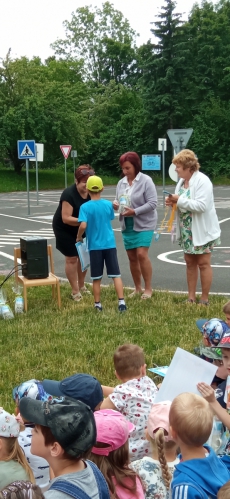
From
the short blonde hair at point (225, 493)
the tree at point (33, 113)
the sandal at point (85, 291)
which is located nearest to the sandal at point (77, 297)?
the sandal at point (85, 291)

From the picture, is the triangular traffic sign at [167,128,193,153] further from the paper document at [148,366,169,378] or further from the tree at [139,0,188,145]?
the tree at [139,0,188,145]

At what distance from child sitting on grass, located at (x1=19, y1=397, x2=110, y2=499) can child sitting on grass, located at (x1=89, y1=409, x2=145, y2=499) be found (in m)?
0.36

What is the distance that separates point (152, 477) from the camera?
9.18 ft

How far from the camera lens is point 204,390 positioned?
9.97ft

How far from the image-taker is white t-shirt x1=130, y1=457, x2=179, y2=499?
2.78 m

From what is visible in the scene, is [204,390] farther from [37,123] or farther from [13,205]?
[37,123]

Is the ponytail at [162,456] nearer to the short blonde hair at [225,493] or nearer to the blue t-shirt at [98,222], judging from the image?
the short blonde hair at [225,493]

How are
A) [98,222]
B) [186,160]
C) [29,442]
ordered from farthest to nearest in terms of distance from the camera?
[98,222]
[186,160]
[29,442]

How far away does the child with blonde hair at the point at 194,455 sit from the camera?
7.85 ft

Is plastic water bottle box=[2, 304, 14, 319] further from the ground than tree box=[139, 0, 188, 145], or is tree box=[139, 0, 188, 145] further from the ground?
tree box=[139, 0, 188, 145]

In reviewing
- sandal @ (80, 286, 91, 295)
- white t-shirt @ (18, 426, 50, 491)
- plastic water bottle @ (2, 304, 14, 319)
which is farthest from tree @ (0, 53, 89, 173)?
white t-shirt @ (18, 426, 50, 491)

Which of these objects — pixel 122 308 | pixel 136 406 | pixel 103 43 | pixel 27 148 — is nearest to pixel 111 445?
pixel 136 406

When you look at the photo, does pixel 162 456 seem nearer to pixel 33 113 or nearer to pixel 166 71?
pixel 33 113

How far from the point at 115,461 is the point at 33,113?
4169 centimetres
